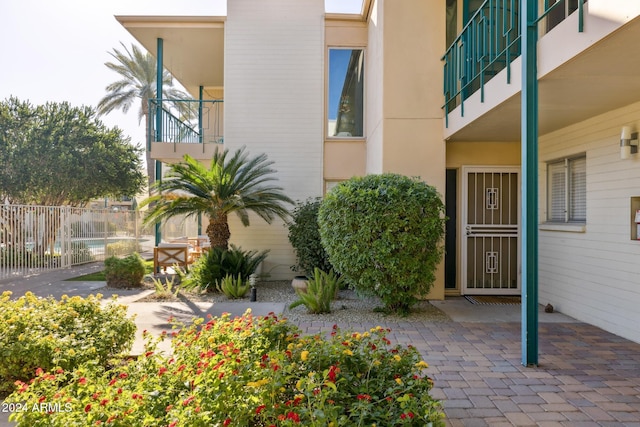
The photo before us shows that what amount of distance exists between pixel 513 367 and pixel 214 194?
6386mm

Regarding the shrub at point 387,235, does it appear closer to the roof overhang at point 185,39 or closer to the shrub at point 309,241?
the shrub at point 309,241

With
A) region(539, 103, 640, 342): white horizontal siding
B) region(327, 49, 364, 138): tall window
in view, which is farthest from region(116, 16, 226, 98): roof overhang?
region(539, 103, 640, 342): white horizontal siding

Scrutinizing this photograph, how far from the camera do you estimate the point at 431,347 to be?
486 centimetres

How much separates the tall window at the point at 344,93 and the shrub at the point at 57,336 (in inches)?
279

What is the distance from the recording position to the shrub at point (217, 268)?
328 inches

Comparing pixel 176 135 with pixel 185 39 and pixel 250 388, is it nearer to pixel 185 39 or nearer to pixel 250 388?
pixel 185 39

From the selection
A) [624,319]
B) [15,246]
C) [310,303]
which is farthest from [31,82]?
[624,319]

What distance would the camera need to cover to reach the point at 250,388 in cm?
239

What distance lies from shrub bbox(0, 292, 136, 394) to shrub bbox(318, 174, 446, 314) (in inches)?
121

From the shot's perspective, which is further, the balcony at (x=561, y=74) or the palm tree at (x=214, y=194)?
the palm tree at (x=214, y=194)

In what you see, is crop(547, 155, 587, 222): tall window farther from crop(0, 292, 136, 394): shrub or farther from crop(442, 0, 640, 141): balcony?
crop(0, 292, 136, 394): shrub

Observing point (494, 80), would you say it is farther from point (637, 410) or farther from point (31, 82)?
point (31, 82)

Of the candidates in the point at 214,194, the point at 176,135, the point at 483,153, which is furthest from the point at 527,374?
the point at 176,135

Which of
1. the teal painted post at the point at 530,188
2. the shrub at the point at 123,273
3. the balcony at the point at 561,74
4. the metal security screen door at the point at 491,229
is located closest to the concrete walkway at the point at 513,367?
the teal painted post at the point at 530,188
